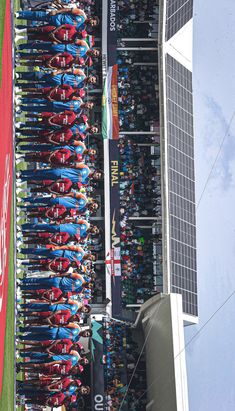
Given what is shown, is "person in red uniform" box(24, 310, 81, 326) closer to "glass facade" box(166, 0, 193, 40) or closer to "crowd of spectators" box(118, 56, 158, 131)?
"crowd of spectators" box(118, 56, 158, 131)

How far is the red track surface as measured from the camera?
71.4ft

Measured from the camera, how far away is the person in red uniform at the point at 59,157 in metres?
25.4

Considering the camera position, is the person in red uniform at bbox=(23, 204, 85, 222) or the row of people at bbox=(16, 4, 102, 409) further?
the person in red uniform at bbox=(23, 204, 85, 222)

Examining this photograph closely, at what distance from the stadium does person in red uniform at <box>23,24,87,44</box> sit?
4cm

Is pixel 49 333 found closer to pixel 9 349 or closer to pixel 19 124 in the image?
pixel 9 349

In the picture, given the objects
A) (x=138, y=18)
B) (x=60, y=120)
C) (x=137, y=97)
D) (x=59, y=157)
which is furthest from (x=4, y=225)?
(x=138, y=18)

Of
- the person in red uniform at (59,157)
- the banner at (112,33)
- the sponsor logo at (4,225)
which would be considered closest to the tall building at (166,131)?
the banner at (112,33)

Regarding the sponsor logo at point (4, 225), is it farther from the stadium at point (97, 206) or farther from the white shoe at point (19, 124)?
the white shoe at point (19, 124)

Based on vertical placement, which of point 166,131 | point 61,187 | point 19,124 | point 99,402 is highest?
point 166,131

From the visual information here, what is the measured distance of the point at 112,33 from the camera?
3953 centimetres

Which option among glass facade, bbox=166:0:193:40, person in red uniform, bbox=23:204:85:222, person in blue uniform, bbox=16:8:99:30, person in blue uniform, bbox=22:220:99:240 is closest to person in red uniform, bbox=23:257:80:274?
person in blue uniform, bbox=22:220:99:240

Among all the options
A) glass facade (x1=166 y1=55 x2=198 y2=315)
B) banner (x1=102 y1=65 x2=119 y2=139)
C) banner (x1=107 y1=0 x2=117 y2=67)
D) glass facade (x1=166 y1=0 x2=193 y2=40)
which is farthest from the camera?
banner (x1=107 y1=0 x2=117 y2=67)

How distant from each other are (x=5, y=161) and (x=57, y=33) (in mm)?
4827

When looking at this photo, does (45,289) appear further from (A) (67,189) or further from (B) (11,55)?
(B) (11,55)
